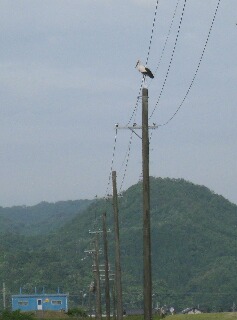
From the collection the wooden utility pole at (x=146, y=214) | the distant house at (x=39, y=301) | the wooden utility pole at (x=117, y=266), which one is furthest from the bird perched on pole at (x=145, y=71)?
the distant house at (x=39, y=301)

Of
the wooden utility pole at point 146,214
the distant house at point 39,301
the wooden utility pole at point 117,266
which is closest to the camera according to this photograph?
the wooden utility pole at point 146,214

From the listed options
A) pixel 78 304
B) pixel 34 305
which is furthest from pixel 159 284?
pixel 34 305

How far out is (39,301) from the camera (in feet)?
447

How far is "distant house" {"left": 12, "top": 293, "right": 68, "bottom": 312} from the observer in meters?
135

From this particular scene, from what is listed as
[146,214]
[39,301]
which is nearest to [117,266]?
[146,214]

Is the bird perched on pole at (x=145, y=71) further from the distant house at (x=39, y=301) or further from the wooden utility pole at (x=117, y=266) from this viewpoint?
the distant house at (x=39, y=301)

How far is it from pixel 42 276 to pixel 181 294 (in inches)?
1056

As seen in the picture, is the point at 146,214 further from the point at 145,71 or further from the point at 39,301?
the point at 39,301

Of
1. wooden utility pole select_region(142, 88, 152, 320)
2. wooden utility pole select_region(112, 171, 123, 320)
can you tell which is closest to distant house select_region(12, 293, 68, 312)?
wooden utility pole select_region(112, 171, 123, 320)

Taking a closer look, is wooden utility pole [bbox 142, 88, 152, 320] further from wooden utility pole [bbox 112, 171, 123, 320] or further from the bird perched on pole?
wooden utility pole [bbox 112, 171, 123, 320]

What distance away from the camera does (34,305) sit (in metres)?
137

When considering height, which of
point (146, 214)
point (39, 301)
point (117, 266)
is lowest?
point (39, 301)

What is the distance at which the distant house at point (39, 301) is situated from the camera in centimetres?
13512

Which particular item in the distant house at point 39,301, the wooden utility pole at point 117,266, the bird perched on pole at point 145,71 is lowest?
the distant house at point 39,301
